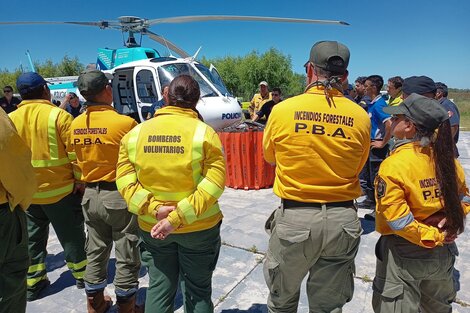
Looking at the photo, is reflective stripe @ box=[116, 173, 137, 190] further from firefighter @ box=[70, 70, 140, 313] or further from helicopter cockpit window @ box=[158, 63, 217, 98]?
helicopter cockpit window @ box=[158, 63, 217, 98]

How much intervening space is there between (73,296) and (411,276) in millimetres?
2853

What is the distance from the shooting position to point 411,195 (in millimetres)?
1778

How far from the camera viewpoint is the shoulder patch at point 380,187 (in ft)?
5.96

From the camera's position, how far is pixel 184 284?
2.09 meters

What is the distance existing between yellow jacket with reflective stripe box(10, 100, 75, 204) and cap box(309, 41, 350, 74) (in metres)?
2.15

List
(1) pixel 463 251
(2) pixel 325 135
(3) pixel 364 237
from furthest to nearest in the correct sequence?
1. (3) pixel 364 237
2. (1) pixel 463 251
3. (2) pixel 325 135

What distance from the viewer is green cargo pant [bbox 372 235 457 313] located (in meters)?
1.83

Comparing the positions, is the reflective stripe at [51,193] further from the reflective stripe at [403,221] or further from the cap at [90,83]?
the reflective stripe at [403,221]

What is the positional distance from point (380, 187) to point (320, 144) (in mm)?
418

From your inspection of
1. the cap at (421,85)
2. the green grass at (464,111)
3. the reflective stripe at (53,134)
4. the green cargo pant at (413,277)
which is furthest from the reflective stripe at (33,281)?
the green grass at (464,111)

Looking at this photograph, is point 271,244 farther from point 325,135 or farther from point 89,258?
point 89,258

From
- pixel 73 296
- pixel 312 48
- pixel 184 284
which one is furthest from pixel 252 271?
pixel 312 48

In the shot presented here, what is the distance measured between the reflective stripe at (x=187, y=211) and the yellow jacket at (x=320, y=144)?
0.55 meters

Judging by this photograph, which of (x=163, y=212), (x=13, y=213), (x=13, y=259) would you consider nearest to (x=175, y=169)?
(x=163, y=212)
